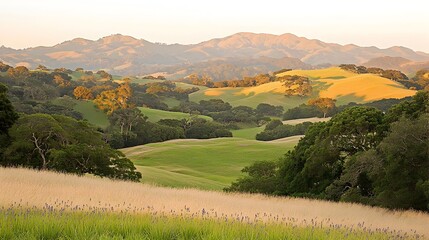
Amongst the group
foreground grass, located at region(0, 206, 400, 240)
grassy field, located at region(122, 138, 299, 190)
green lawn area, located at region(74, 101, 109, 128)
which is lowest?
grassy field, located at region(122, 138, 299, 190)

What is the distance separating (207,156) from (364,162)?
168 feet

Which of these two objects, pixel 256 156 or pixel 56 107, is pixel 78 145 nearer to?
pixel 256 156

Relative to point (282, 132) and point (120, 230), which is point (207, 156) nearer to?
point (282, 132)

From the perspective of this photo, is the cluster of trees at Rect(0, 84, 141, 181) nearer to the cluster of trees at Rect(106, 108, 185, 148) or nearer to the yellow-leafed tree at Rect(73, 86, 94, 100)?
the cluster of trees at Rect(106, 108, 185, 148)

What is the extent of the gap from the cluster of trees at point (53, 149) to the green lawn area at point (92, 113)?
275 ft

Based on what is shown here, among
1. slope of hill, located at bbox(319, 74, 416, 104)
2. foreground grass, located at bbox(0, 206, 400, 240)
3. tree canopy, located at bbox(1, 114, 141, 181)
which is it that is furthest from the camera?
slope of hill, located at bbox(319, 74, 416, 104)

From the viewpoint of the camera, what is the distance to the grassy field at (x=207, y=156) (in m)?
64.9

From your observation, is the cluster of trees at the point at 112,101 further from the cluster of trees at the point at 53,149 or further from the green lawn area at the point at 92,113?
the cluster of trees at the point at 53,149

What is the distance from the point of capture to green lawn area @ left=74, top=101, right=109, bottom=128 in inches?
4835

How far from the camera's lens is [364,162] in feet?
84.8

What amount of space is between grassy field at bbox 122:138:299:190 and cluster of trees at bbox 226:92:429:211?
2143 cm

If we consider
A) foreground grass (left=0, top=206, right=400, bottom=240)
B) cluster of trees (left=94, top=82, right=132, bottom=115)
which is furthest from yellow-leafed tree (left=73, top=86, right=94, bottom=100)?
foreground grass (left=0, top=206, right=400, bottom=240)

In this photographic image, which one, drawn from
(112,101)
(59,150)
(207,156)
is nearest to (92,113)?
(112,101)

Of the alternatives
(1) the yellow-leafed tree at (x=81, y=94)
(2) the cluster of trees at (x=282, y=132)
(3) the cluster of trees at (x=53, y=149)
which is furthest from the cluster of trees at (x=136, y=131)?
(3) the cluster of trees at (x=53, y=149)
